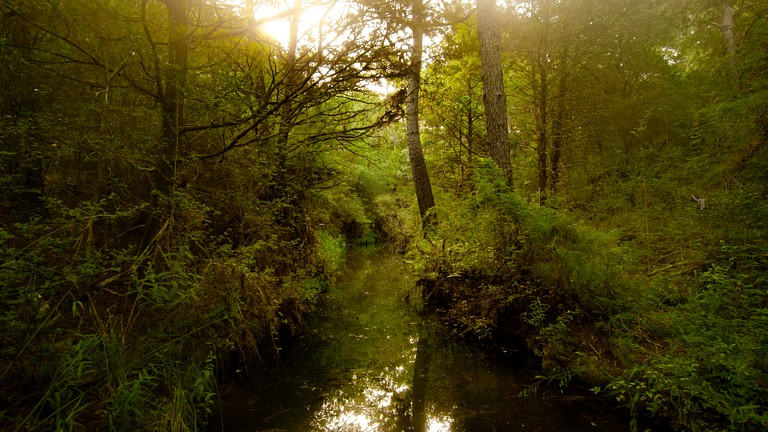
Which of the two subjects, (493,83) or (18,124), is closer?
(18,124)

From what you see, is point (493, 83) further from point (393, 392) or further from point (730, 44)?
point (730, 44)

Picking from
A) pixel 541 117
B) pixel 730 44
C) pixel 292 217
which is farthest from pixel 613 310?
pixel 730 44

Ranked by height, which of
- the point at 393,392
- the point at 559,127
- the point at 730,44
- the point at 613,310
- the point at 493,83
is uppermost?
the point at 730,44

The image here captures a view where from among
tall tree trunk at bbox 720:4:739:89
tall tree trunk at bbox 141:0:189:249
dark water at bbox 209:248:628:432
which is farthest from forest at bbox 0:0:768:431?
dark water at bbox 209:248:628:432

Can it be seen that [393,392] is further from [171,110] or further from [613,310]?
[171,110]

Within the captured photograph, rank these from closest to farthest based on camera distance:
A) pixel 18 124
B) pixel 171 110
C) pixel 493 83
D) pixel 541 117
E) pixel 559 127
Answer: pixel 18 124
pixel 171 110
pixel 493 83
pixel 541 117
pixel 559 127

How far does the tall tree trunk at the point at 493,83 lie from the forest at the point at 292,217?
0.17 ft

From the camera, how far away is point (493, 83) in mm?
6625

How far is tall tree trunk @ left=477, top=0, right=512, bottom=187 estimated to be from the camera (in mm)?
6562

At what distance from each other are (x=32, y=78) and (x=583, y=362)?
701 centimetres

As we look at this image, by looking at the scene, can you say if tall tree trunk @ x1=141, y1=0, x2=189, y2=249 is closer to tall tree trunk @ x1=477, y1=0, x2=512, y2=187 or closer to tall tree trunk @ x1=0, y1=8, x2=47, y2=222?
tall tree trunk @ x1=0, y1=8, x2=47, y2=222

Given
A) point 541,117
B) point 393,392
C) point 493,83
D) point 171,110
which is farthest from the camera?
point 541,117

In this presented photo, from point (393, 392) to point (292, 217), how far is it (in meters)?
3.90

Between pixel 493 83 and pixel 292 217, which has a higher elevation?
pixel 493 83
